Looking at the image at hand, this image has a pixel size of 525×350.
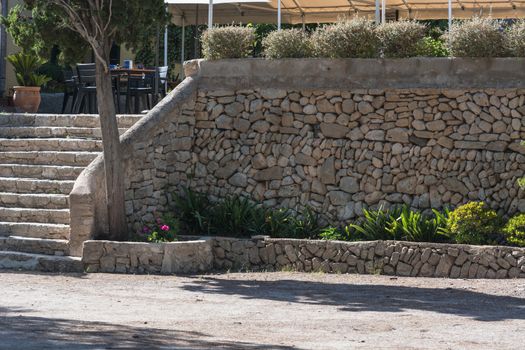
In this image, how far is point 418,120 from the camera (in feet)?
51.4

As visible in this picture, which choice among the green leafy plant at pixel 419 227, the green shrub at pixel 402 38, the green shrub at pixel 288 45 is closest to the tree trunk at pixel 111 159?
the green shrub at pixel 288 45

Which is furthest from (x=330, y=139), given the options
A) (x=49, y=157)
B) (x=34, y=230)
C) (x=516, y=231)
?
(x=34, y=230)

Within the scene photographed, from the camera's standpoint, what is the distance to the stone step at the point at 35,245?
585 inches

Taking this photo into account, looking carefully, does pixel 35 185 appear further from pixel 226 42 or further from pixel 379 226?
pixel 379 226

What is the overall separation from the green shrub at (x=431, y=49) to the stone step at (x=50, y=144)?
5.15 metres

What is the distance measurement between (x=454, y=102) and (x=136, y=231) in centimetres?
494

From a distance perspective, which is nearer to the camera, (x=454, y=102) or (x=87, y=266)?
(x=87, y=266)

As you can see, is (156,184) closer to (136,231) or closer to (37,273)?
(136,231)

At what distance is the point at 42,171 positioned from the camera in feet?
54.1

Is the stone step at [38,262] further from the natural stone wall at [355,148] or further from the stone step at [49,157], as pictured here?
the natural stone wall at [355,148]

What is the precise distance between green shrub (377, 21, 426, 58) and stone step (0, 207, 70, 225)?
529cm

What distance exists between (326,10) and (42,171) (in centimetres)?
815

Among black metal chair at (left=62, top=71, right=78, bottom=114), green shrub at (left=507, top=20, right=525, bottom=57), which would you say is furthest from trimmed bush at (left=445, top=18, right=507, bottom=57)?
black metal chair at (left=62, top=71, right=78, bottom=114)

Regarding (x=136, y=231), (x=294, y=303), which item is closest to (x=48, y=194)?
(x=136, y=231)
